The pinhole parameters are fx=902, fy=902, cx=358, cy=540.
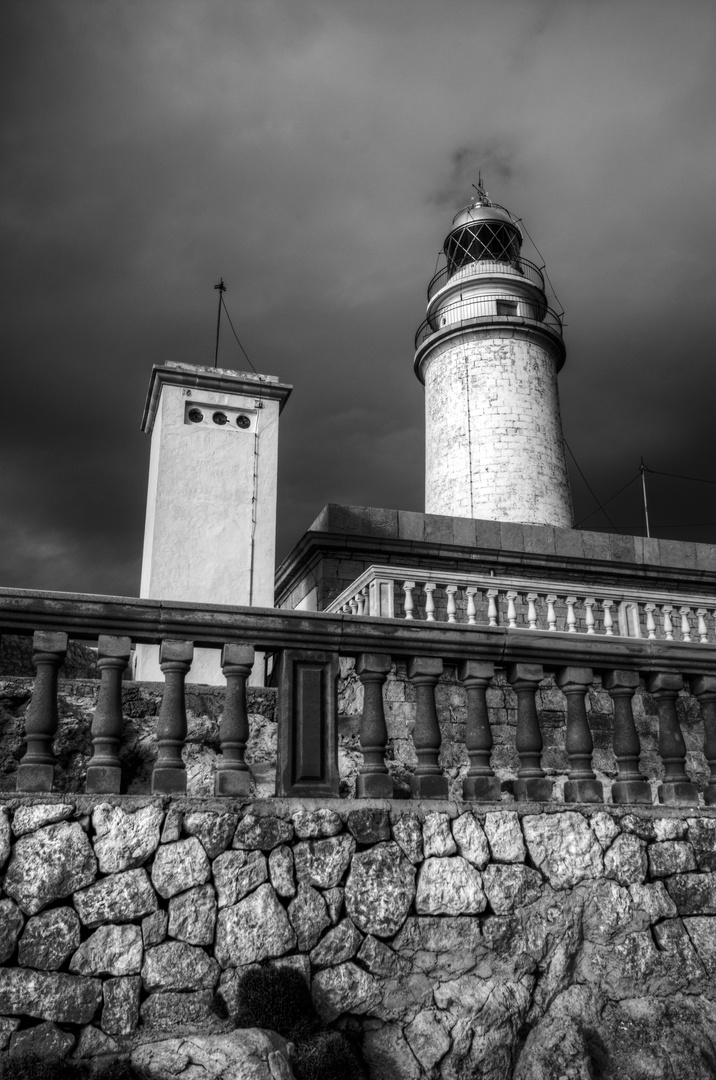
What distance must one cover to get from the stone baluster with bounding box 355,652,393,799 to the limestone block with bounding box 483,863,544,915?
1.83 ft

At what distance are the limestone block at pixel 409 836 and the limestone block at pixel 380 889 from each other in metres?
0.03

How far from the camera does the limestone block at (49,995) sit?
3.21m

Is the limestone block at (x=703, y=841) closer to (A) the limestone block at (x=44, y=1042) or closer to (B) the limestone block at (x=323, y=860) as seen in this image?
(B) the limestone block at (x=323, y=860)

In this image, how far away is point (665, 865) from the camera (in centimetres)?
415

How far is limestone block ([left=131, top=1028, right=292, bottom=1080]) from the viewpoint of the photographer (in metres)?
3.04

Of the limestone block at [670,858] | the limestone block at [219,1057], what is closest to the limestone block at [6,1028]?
the limestone block at [219,1057]

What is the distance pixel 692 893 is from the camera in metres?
4.12

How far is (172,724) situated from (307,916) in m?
0.96

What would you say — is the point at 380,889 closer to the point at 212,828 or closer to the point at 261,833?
the point at 261,833

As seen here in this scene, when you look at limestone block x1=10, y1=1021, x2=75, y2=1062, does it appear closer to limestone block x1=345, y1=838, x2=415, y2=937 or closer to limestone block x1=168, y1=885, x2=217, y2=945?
limestone block x1=168, y1=885, x2=217, y2=945

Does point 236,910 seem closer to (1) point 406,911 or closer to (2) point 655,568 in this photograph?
(1) point 406,911

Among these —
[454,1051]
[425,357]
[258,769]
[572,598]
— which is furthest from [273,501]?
[425,357]

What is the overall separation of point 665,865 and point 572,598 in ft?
20.3

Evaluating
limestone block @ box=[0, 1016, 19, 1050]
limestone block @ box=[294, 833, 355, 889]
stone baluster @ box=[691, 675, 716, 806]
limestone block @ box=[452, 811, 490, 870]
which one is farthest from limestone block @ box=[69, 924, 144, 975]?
stone baluster @ box=[691, 675, 716, 806]
